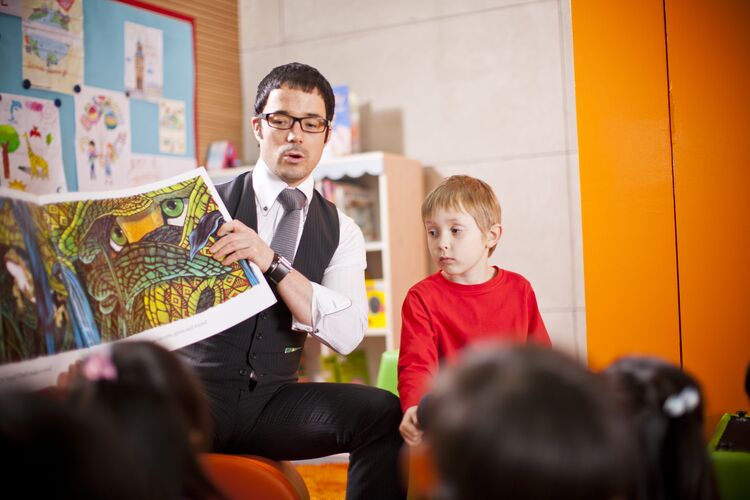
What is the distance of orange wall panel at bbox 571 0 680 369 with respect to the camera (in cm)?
249

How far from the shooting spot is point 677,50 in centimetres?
252

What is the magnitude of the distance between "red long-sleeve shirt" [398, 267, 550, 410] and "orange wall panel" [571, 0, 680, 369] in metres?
0.71

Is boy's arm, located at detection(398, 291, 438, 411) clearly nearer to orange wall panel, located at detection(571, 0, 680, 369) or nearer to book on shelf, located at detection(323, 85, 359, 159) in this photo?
orange wall panel, located at detection(571, 0, 680, 369)

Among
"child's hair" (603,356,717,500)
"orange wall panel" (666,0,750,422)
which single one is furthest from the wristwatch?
"orange wall panel" (666,0,750,422)

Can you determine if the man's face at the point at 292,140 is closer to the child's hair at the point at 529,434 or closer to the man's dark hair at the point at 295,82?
the man's dark hair at the point at 295,82

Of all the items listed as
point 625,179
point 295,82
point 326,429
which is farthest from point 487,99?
point 326,429

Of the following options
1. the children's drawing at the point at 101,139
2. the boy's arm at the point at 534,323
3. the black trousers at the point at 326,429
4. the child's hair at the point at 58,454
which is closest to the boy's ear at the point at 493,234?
the boy's arm at the point at 534,323

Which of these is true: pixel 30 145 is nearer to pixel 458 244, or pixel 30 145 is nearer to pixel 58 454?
pixel 458 244

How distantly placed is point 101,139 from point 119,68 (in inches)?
15.1

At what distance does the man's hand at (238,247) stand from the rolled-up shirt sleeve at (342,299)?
0.16 m

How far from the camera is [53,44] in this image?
329 cm

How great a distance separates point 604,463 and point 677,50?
2.11m

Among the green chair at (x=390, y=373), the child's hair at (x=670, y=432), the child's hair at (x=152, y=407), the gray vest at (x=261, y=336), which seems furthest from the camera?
the green chair at (x=390, y=373)

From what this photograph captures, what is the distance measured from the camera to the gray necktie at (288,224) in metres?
1.96
